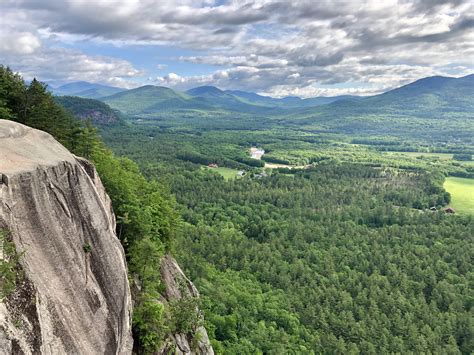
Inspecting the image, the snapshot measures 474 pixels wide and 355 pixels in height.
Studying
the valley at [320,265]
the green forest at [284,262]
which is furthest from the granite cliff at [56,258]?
the valley at [320,265]

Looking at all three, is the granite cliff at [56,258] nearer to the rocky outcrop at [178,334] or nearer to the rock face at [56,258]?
the rock face at [56,258]

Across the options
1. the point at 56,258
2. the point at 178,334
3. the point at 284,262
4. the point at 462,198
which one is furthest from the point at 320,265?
the point at 462,198

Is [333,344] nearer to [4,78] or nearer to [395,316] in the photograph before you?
[395,316]

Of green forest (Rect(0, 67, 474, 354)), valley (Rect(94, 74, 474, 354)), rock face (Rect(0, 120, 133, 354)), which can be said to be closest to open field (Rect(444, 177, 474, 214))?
valley (Rect(94, 74, 474, 354))

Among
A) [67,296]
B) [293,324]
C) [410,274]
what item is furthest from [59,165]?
[410,274]

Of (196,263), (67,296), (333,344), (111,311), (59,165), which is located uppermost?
(59,165)

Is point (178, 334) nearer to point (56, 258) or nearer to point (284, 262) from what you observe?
point (56, 258)
